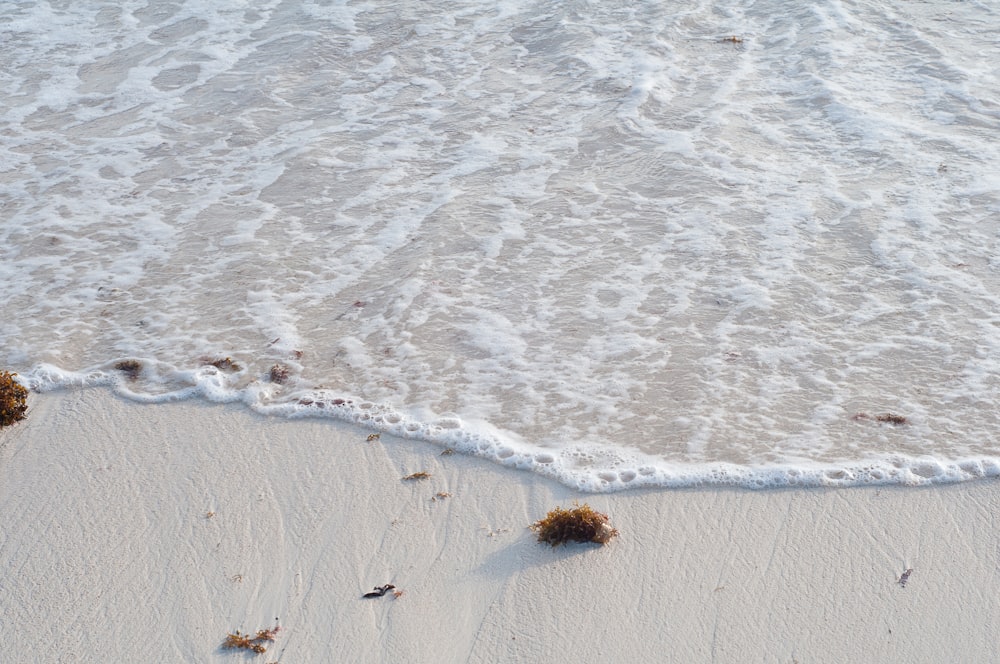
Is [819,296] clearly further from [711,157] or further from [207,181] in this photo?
[207,181]

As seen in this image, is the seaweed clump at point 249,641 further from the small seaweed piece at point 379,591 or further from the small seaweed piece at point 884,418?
the small seaweed piece at point 884,418

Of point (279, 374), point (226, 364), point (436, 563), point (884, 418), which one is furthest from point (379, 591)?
point (884, 418)

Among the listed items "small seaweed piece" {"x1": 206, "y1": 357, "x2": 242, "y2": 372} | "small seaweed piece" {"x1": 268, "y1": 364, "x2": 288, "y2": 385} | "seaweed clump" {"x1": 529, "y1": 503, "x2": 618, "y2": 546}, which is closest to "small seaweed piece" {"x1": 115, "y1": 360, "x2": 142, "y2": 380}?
"small seaweed piece" {"x1": 206, "y1": 357, "x2": 242, "y2": 372}

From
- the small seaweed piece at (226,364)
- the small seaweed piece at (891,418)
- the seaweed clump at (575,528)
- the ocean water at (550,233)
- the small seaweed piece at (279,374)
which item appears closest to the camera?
the seaweed clump at (575,528)

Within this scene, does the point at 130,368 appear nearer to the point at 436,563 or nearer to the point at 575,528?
the point at 436,563

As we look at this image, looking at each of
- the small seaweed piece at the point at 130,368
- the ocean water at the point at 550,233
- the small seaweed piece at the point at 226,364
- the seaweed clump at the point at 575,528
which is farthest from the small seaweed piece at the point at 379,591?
the small seaweed piece at the point at 130,368

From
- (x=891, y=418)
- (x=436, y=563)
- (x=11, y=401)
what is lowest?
(x=891, y=418)
